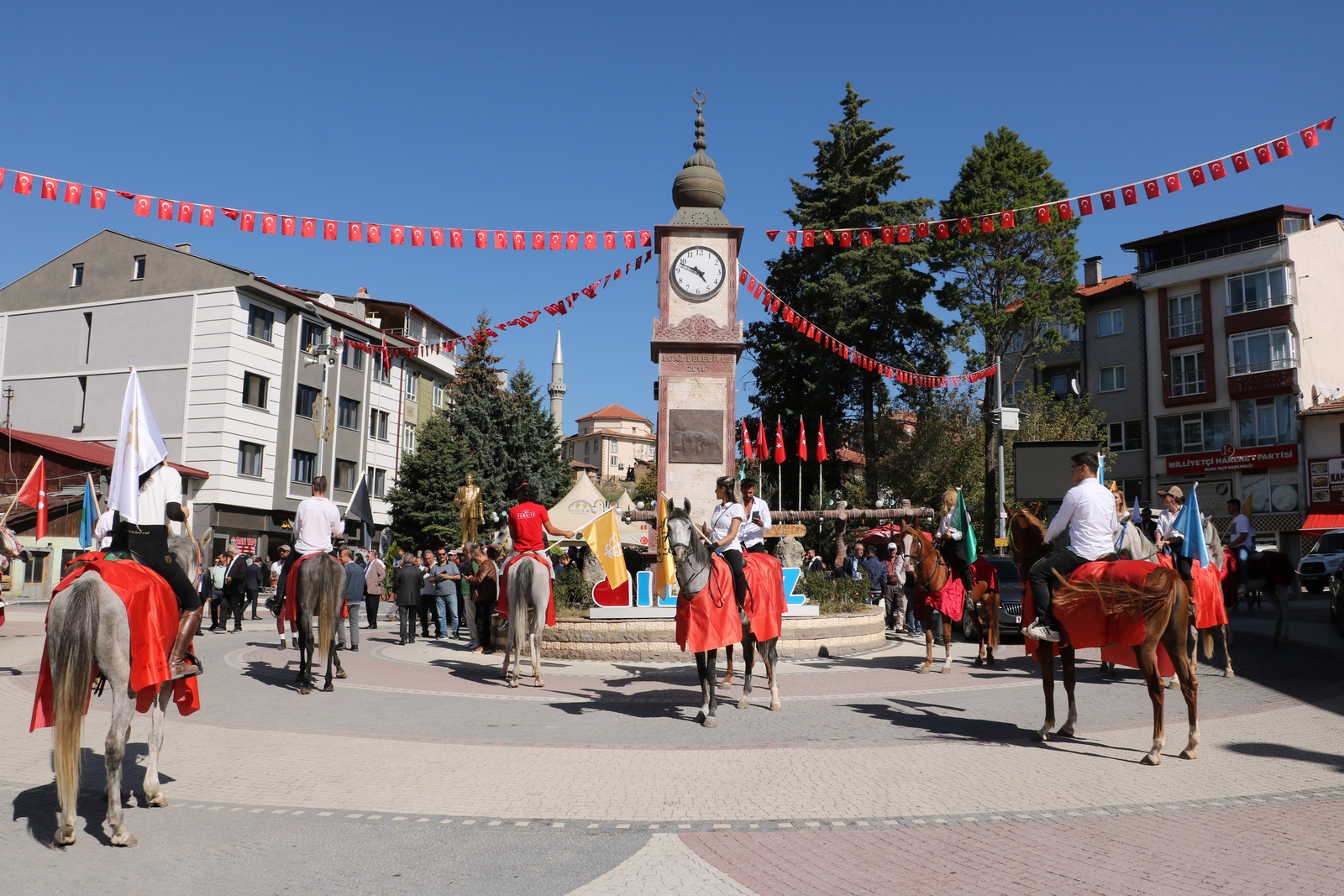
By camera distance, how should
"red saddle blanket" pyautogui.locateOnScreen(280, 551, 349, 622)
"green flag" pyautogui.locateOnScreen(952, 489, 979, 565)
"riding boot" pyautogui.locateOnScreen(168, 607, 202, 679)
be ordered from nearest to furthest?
"riding boot" pyautogui.locateOnScreen(168, 607, 202, 679), "red saddle blanket" pyautogui.locateOnScreen(280, 551, 349, 622), "green flag" pyautogui.locateOnScreen(952, 489, 979, 565)

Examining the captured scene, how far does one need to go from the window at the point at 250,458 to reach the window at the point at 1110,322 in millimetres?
45091

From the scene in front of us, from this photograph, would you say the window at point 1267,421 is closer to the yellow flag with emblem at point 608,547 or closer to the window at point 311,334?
the yellow flag with emblem at point 608,547

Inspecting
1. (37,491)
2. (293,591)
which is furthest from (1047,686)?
(37,491)

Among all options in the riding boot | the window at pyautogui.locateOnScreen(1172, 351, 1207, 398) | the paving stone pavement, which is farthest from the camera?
the window at pyautogui.locateOnScreen(1172, 351, 1207, 398)

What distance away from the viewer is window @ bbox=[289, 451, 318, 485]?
1944 inches

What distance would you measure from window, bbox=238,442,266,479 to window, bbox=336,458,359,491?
5990mm

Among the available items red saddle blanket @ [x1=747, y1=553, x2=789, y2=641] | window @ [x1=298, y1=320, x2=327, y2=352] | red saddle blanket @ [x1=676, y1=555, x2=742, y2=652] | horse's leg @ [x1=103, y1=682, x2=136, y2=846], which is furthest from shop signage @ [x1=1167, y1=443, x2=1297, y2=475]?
horse's leg @ [x1=103, y1=682, x2=136, y2=846]

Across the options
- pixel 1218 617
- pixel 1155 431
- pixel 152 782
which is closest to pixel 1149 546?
pixel 1218 617

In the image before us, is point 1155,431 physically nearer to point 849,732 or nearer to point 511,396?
point 511,396

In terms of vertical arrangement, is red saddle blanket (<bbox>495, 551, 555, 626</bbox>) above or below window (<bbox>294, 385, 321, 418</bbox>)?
below

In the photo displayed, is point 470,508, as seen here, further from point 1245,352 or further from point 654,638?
point 1245,352

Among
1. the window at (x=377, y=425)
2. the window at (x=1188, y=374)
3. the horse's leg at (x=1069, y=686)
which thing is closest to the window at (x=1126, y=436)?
the window at (x=1188, y=374)

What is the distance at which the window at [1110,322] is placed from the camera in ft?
172

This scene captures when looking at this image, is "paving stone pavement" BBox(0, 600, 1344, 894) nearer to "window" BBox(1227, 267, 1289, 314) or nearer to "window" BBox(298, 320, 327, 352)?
"window" BBox(1227, 267, 1289, 314)
